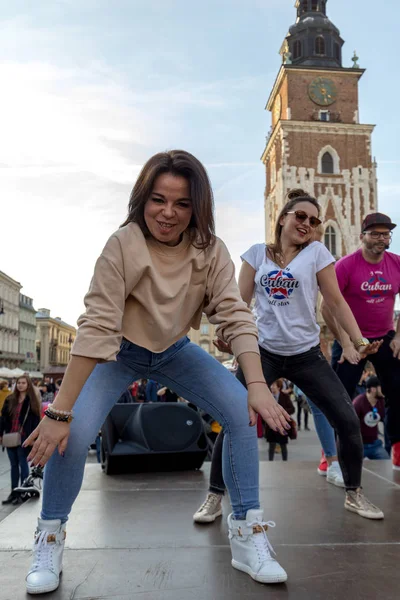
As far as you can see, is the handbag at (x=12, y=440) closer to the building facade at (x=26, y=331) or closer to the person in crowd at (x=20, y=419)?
the person in crowd at (x=20, y=419)

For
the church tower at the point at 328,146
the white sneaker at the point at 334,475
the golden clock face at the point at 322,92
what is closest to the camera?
the white sneaker at the point at 334,475

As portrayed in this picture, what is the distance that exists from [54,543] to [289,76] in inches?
1462

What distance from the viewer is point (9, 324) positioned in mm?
75875

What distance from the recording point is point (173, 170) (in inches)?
85.6

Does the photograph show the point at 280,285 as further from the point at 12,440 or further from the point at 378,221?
the point at 12,440

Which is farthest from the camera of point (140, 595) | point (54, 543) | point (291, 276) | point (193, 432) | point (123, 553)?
point (193, 432)

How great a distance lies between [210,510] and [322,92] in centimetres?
3625

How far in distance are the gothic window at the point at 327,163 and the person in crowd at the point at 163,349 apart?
34.1 m

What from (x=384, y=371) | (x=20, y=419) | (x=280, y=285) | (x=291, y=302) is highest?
(x=280, y=285)

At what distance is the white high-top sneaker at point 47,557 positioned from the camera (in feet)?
6.21

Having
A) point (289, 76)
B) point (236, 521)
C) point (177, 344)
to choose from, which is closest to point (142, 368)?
point (177, 344)

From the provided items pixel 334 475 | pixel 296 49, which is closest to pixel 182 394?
pixel 334 475

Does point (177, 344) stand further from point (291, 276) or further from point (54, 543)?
point (291, 276)

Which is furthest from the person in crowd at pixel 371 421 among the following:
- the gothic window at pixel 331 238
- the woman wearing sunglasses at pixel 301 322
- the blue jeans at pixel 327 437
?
the gothic window at pixel 331 238
